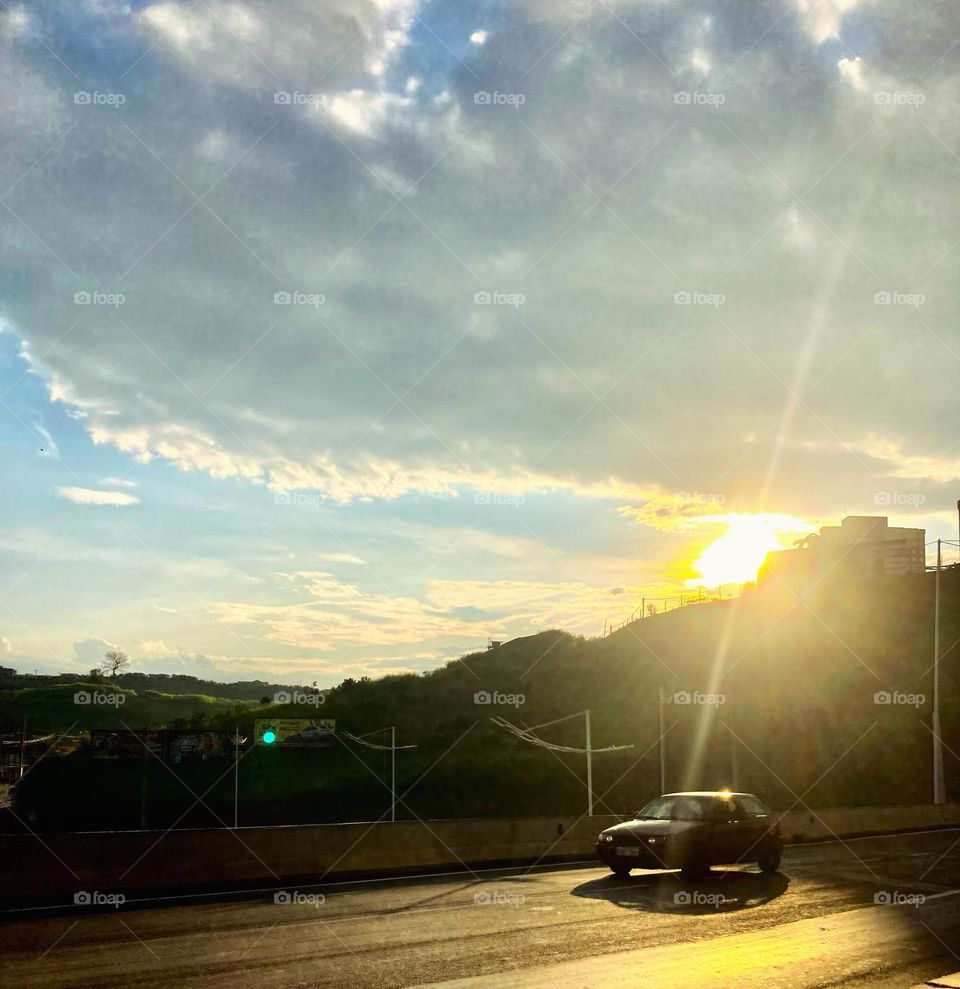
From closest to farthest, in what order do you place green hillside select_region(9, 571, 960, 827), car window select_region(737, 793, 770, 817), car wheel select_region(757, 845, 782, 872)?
car wheel select_region(757, 845, 782, 872)
car window select_region(737, 793, 770, 817)
green hillside select_region(9, 571, 960, 827)

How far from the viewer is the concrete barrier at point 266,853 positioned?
14109mm

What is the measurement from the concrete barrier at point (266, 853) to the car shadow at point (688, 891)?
3.28 m

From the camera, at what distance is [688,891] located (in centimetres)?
1570

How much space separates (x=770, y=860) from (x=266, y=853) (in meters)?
9.46

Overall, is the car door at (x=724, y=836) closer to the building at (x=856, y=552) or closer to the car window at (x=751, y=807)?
the car window at (x=751, y=807)

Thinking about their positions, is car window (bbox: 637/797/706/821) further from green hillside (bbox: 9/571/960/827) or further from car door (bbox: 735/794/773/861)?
green hillside (bbox: 9/571/960/827)

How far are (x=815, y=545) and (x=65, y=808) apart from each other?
250ft

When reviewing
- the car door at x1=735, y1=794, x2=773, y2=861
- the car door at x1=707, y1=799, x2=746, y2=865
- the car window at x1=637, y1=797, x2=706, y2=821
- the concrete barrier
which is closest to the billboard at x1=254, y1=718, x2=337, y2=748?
the concrete barrier

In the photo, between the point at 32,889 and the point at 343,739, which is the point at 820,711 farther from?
the point at 32,889

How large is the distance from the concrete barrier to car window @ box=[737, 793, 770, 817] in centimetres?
422

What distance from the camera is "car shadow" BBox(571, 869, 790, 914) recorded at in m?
14.0

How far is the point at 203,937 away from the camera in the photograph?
1095 centimetres

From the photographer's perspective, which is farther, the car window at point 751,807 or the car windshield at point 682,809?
the car window at point 751,807

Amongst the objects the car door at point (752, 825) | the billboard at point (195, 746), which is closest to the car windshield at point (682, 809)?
the car door at point (752, 825)
